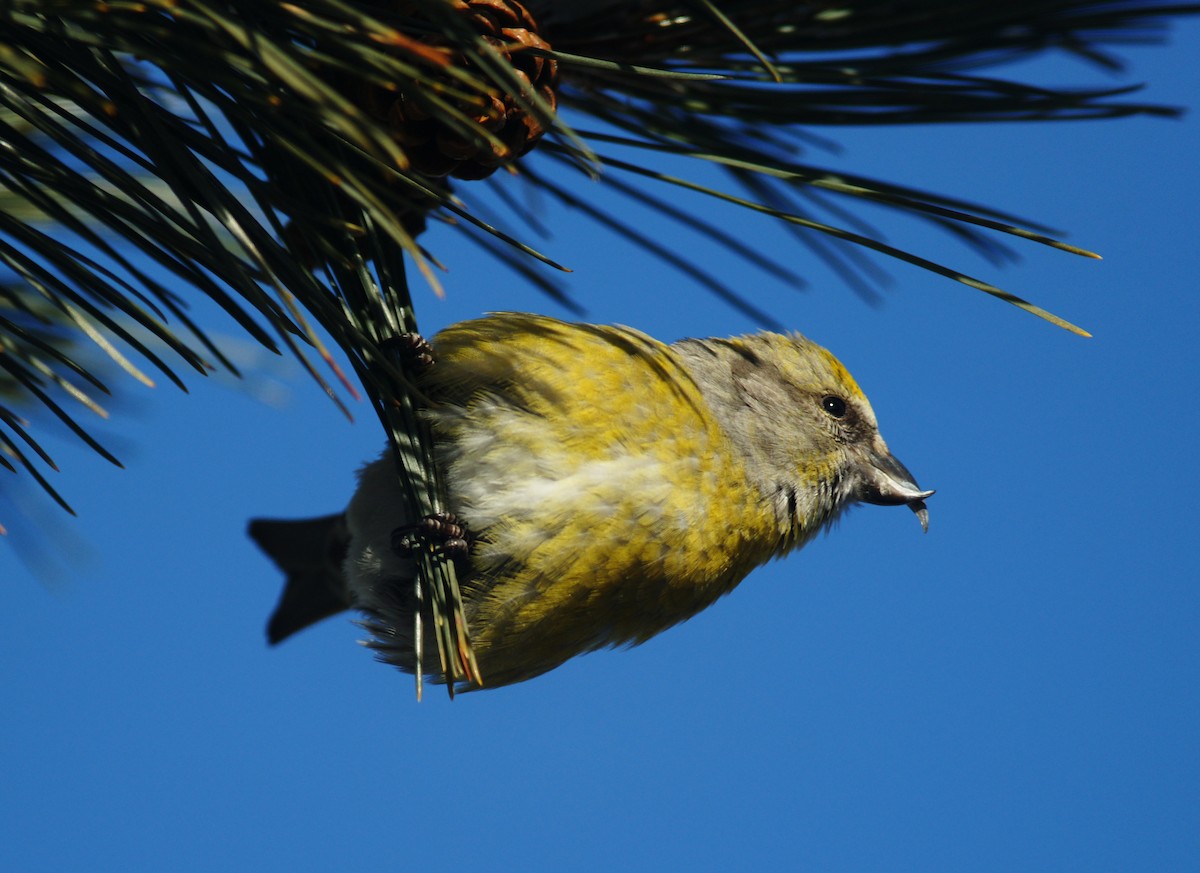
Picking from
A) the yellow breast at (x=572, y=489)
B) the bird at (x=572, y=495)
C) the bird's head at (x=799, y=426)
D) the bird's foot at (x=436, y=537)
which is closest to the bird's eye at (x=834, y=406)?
the bird's head at (x=799, y=426)

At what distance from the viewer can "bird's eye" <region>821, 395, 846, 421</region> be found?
112 inches

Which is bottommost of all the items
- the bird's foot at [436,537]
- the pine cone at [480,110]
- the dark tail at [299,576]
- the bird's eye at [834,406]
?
the bird's foot at [436,537]

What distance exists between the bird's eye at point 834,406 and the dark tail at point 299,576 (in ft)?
5.05

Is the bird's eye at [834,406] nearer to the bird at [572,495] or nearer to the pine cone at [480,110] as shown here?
the bird at [572,495]

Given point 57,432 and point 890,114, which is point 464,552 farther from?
point 890,114

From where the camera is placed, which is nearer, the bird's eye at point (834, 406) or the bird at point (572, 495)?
the bird at point (572, 495)

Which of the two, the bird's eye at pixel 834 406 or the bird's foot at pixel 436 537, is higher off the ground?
the bird's eye at pixel 834 406

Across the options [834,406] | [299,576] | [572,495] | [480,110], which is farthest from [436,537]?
[299,576]

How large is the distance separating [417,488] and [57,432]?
30.3 inches

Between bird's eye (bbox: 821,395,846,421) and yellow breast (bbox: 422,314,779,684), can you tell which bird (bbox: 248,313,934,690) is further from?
bird's eye (bbox: 821,395,846,421)

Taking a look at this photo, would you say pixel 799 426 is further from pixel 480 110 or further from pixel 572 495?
pixel 480 110

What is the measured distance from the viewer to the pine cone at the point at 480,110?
141 centimetres

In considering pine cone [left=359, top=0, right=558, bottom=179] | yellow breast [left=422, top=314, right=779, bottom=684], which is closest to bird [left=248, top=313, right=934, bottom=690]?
yellow breast [left=422, top=314, right=779, bottom=684]

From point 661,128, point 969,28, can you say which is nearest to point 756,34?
point 661,128
